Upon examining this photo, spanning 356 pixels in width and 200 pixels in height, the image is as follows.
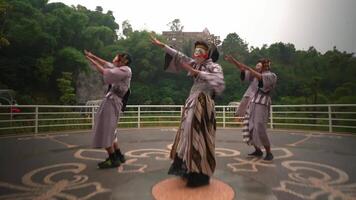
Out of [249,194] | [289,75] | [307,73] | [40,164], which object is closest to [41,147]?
[40,164]

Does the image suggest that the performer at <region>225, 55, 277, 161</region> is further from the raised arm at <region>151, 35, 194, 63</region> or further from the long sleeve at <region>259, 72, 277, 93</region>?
the raised arm at <region>151, 35, 194, 63</region>

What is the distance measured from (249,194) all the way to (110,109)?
209 cm

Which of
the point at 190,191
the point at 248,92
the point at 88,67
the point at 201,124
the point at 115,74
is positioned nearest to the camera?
the point at 190,191

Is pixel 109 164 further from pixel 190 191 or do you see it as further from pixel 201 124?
pixel 201 124

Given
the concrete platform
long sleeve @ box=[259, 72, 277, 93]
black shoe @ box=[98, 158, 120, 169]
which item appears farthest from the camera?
long sleeve @ box=[259, 72, 277, 93]

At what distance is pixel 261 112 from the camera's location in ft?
13.9

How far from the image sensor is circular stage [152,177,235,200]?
2.43 m

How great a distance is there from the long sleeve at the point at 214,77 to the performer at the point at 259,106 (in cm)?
135

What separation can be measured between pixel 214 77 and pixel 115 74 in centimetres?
142

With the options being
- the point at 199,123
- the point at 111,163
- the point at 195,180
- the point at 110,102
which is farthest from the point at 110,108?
Result: the point at 195,180

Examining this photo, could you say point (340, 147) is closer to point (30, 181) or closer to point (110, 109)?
point (110, 109)

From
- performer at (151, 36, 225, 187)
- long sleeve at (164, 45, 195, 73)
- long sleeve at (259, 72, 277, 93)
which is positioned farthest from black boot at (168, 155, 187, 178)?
long sleeve at (259, 72, 277, 93)

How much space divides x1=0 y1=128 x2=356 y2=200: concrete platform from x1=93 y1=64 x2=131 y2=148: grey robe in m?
0.42

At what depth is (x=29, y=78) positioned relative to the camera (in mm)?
19172
